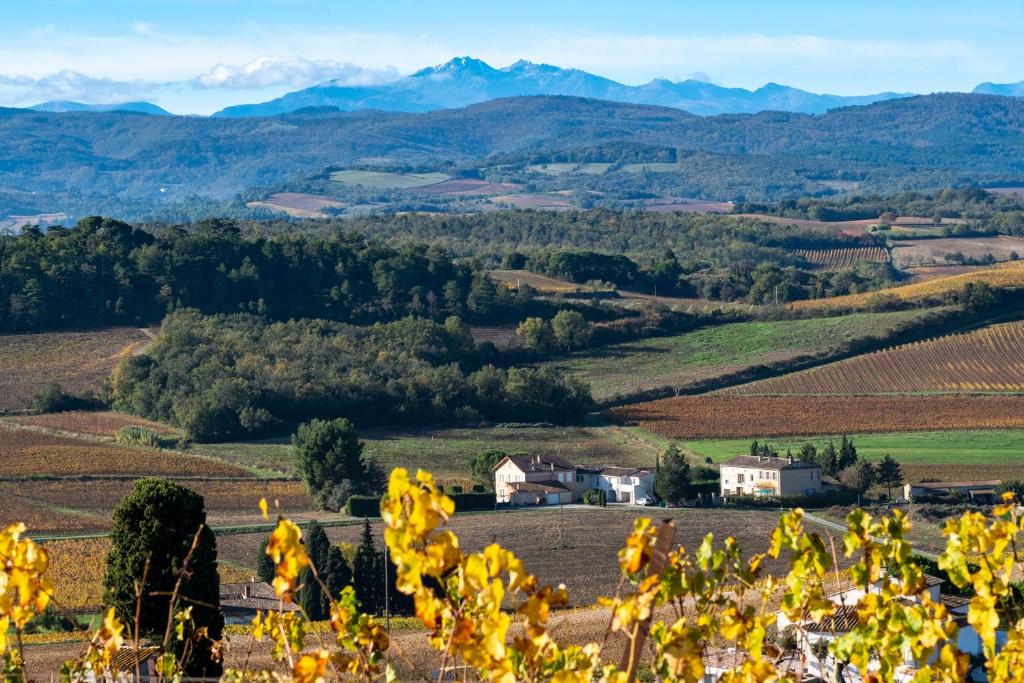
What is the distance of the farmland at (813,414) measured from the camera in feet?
206

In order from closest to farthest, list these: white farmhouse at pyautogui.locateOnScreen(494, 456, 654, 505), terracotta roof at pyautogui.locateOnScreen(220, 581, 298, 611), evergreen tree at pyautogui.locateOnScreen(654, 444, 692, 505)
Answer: terracotta roof at pyautogui.locateOnScreen(220, 581, 298, 611) → evergreen tree at pyautogui.locateOnScreen(654, 444, 692, 505) → white farmhouse at pyautogui.locateOnScreen(494, 456, 654, 505)

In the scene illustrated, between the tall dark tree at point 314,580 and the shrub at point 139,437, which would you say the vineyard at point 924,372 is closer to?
the shrub at point 139,437

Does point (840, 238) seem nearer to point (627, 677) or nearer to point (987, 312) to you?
point (987, 312)

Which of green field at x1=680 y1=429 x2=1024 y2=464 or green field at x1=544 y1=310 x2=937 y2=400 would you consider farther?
green field at x1=544 y1=310 x2=937 y2=400

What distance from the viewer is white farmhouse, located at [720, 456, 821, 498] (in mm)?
50594

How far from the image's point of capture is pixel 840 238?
456 ft

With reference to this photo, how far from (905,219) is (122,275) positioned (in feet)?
331

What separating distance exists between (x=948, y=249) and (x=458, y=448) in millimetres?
82056

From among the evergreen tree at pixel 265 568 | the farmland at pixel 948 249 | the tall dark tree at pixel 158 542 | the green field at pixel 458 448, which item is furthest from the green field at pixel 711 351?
the tall dark tree at pixel 158 542

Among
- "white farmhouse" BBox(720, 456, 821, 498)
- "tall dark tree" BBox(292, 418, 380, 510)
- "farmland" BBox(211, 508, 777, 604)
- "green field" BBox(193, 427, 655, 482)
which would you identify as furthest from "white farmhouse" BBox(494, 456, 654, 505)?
"tall dark tree" BBox(292, 418, 380, 510)

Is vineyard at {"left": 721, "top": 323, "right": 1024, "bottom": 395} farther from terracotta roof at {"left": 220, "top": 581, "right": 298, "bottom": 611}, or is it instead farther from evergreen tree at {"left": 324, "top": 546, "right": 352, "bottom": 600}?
terracotta roof at {"left": 220, "top": 581, "right": 298, "bottom": 611}

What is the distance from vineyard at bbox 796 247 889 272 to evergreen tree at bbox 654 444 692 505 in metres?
73.8

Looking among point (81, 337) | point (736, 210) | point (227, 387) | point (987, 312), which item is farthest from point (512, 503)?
point (736, 210)

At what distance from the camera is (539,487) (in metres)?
50.9
